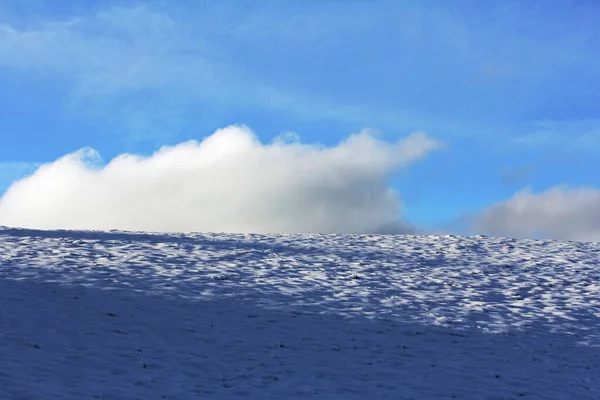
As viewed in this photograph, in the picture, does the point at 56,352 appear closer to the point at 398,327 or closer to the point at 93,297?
the point at 93,297

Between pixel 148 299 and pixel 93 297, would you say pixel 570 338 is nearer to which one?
pixel 148 299

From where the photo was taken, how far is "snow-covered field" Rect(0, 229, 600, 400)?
35.1ft

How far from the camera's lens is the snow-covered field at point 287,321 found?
35.1ft

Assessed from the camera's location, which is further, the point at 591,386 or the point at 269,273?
the point at 269,273

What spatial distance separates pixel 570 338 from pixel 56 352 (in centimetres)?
1158

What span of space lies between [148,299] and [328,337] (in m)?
4.80

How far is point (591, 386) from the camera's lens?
453 inches

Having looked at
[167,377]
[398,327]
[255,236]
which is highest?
[255,236]

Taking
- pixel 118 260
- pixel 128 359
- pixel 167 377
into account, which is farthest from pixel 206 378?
pixel 118 260

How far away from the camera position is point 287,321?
14156 millimetres

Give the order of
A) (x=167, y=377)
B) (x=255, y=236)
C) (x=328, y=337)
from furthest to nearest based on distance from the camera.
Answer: (x=255, y=236) → (x=328, y=337) → (x=167, y=377)

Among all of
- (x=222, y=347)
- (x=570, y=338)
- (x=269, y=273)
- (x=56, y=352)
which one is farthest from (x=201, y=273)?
(x=570, y=338)

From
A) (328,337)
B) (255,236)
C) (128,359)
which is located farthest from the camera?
(255,236)

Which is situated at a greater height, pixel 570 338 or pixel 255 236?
pixel 255 236
